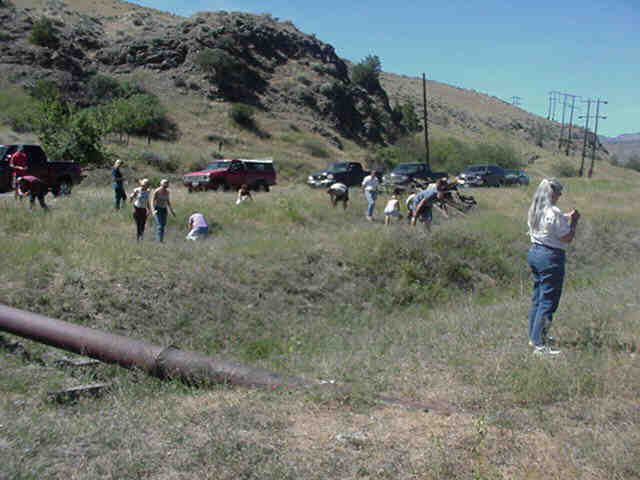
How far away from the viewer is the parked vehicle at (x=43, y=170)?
706 inches

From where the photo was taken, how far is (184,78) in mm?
50594

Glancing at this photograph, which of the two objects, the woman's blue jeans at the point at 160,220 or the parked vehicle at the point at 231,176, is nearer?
the woman's blue jeans at the point at 160,220

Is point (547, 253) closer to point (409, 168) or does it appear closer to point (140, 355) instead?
point (140, 355)

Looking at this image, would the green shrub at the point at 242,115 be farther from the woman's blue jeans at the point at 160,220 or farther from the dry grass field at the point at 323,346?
the woman's blue jeans at the point at 160,220

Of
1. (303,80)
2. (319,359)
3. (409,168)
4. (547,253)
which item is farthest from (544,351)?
(303,80)

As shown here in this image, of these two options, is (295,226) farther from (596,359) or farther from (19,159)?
(596,359)

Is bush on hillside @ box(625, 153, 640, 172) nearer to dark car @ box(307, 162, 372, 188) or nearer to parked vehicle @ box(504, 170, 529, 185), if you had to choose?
parked vehicle @ box(504, 170, 529, 185)

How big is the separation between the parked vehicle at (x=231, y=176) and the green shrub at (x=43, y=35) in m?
29.4

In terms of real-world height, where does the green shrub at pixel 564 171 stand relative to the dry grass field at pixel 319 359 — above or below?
above

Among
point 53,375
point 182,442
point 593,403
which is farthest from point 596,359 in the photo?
point 53,375

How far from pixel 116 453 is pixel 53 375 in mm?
3333

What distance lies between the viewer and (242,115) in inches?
1831

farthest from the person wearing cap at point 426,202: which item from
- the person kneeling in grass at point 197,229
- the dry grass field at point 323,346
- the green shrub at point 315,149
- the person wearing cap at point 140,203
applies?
the green shrub at point 315,149

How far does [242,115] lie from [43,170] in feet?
96.0
